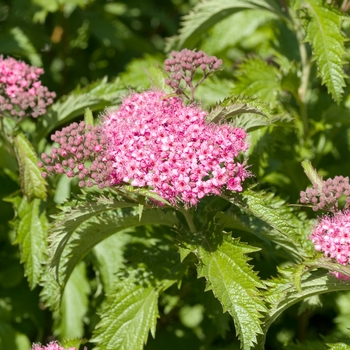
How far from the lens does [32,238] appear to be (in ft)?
8.71

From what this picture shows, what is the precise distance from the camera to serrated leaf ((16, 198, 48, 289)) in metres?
2.63

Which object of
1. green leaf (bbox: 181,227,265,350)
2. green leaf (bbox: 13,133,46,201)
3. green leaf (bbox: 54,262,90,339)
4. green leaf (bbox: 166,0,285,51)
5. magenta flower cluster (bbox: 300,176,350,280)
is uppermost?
green leaf (bbox: 166,0,285,51)

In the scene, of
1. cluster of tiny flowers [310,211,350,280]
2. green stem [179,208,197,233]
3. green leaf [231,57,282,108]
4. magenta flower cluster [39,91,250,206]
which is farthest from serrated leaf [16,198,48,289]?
cluster of tiny flowers [310,211,350,280]

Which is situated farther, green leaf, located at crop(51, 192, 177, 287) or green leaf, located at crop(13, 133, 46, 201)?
green leaf, located at crop(13, 133, 46, 201)

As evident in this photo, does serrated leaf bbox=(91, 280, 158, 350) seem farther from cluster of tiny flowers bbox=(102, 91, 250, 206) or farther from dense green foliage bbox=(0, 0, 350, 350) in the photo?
cluster of tiny flowers bbox=(102, 91, 250, 206)

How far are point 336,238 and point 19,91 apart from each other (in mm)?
1407

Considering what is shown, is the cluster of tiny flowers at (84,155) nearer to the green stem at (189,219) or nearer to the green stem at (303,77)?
the green stem at (189,219)

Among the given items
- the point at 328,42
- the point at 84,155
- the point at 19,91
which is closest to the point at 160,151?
the point at 84,155

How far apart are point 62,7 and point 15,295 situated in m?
1.74

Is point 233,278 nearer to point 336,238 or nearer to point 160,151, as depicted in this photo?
point 336,238

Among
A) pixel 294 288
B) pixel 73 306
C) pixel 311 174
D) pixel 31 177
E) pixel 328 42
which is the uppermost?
pixel 328 42

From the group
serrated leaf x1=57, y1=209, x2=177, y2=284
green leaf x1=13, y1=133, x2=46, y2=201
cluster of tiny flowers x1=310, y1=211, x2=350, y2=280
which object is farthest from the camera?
green leaf x1=13, y1=133, x2=46, y2=201

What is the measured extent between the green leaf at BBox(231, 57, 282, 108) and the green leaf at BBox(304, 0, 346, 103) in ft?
1.19

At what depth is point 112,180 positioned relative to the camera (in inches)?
82.5
